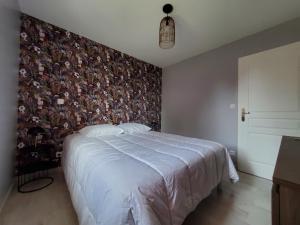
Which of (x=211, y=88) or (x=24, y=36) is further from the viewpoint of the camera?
(x=211, y=88)

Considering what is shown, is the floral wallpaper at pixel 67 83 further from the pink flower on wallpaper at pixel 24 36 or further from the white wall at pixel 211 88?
the white wall at pixel 211 88

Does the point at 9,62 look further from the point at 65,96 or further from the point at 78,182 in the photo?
the point at 78,182

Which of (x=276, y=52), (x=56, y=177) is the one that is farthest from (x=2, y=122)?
(x=276, y=52)

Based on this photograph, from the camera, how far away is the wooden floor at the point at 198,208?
4.55 feet

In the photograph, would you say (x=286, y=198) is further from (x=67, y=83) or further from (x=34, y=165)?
(x=67, y=83)

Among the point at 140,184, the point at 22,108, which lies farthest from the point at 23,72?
the point at 140,184

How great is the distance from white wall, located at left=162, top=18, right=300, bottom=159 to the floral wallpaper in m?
1.04

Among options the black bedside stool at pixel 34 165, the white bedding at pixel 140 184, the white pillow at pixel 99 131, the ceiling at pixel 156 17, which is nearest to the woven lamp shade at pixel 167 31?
the ceiling at pixel 156 17

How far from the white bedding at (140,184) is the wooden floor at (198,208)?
29cm

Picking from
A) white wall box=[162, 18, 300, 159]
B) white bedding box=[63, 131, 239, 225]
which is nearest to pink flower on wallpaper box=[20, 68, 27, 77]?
white bedding box=[63, 131, 239, 225]

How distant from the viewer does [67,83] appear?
2.47 metres

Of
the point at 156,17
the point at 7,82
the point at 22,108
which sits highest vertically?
the point at 156,17

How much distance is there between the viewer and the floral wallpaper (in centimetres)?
212

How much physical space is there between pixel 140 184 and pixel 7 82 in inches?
70.2
